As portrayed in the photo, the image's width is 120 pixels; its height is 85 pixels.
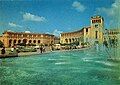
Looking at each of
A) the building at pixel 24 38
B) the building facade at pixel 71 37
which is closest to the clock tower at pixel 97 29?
the building facade at pixel 71 37

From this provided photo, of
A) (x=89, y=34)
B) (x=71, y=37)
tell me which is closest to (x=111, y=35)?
(x=89, y=34)

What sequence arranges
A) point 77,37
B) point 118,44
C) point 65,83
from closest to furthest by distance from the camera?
point 65,83 → point 118,44 → point 77,37

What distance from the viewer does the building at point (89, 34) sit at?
4.54 m

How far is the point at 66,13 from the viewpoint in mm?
4504

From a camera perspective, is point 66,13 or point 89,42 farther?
point 89,42

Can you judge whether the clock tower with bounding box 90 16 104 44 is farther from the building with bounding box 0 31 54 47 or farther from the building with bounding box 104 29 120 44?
the building with bounding box 0 31 54 47

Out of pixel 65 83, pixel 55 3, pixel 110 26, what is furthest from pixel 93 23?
pixel 65 83

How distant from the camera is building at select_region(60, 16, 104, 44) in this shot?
179 inches

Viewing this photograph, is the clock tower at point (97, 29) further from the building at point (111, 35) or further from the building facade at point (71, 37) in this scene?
the building facade at point (71, 37)

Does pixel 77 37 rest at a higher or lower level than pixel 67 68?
higher

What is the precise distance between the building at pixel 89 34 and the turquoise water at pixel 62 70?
0.96 ft

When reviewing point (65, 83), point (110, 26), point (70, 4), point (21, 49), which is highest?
point (70, 4)

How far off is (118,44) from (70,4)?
0.98 m

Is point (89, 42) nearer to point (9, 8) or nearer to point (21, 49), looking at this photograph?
point (21, 49)
